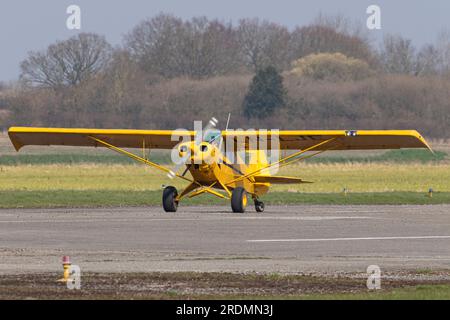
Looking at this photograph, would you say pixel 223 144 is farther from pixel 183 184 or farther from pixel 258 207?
pixel 183 184

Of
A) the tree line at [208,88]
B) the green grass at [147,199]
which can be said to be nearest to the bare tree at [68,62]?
the tree line at [208,88]

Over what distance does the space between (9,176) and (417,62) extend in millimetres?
47385

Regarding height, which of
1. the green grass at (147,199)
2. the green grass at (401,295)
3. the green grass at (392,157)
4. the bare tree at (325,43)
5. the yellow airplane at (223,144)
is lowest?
the green grass at (147,199)

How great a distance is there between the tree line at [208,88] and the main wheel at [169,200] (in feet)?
133

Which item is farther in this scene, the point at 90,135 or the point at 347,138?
the point at 90,135

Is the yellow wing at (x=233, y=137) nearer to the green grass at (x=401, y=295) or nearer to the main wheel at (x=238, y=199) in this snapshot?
the main wheel at (x=238, y=199)

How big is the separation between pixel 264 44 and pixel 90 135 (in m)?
61.0

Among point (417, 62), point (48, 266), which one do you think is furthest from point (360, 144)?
point (417, 62)

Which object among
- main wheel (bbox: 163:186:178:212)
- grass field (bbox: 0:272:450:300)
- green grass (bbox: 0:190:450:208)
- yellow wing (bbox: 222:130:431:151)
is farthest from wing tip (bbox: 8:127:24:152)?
grass field (bbox: 0:272:450:300)

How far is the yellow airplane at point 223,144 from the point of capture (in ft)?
96.4

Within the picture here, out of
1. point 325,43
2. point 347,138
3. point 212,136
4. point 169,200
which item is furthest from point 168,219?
point 325,43

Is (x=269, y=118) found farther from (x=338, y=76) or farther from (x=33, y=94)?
(x=33, y=94)

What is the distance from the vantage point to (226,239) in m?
21.7

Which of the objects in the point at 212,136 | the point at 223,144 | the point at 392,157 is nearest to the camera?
the point at 212,136
